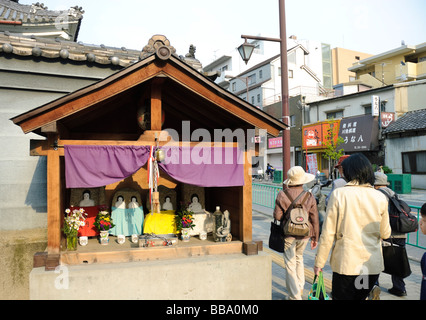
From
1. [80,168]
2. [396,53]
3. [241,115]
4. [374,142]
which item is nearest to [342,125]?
[374,142]

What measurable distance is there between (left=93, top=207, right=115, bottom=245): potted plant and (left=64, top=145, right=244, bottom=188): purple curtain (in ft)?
3.97

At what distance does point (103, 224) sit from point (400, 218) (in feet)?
18.0

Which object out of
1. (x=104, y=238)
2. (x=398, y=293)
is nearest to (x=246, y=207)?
(x=104, y=238)

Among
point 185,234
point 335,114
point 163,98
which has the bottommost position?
point 185,234

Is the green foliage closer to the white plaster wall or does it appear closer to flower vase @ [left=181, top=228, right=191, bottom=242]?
flower vase @ [left=181, top=228, right=191, bottom=242]

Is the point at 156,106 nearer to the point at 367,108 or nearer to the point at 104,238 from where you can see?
the point at 104,238

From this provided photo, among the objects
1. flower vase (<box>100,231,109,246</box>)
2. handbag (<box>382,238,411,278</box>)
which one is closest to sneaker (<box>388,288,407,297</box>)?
handbag (<box>382,238,411,278</box>)

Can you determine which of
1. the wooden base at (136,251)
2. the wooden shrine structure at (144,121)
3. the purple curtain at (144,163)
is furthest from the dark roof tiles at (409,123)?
the wooden base at (136,251)

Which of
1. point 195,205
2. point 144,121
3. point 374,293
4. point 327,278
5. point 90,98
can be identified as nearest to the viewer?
point 374,293

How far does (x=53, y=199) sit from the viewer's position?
17.0 feet

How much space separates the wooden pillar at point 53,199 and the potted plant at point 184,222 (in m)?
2.33

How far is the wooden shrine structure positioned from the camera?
5.11 metres

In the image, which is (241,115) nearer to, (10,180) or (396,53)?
(10,180)
